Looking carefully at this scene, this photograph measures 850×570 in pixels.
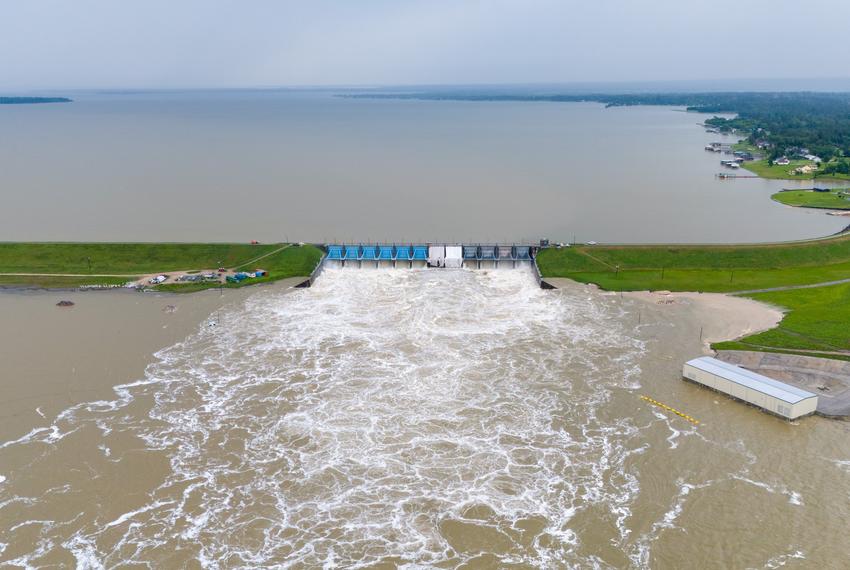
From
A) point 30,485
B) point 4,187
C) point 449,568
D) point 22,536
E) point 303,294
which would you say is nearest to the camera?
point 449,568

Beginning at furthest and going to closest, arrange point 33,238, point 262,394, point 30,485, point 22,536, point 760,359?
point 33,238 < point 760,359 < point 262,394 < point 30,485 < point 22,536

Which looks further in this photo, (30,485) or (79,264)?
(79,264)

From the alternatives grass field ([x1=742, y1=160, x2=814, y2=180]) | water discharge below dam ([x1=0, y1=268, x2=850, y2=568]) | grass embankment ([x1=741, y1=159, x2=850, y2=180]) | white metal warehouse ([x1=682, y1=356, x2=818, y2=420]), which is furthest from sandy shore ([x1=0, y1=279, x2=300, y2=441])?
grass embankment ([x1=741, y1=159, x2=850, y2=180])

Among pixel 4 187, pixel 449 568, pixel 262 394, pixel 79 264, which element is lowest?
pixel 449 568

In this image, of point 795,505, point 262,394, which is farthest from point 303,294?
point 795,505

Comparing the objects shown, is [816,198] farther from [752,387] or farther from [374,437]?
[374,437]

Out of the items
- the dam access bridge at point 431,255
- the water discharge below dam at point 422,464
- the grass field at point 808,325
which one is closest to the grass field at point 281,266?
Answer: the dam access bridge at point 431,255

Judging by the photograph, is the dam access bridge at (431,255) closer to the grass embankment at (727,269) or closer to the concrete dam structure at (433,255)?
the concrete dam structure at (433,255)

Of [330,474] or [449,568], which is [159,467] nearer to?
[330,474]
